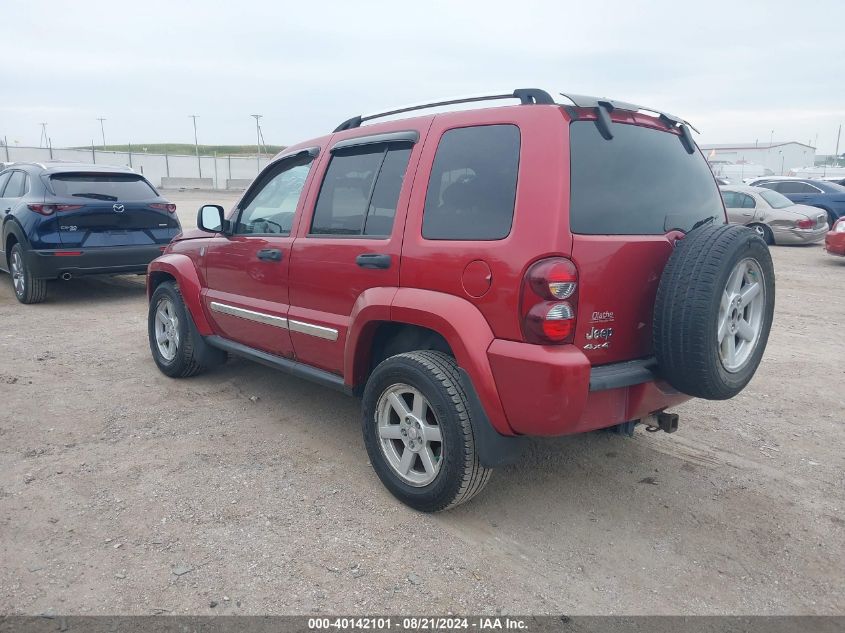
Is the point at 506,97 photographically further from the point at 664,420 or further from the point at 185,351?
the point at 185,351

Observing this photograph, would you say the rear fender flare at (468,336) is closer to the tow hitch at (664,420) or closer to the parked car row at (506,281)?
the parked car row at (506,281)

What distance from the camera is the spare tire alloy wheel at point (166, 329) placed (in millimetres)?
5148

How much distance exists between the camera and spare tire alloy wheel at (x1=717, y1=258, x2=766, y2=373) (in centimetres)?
293

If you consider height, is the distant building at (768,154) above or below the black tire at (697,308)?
above

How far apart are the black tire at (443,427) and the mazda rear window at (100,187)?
611cm

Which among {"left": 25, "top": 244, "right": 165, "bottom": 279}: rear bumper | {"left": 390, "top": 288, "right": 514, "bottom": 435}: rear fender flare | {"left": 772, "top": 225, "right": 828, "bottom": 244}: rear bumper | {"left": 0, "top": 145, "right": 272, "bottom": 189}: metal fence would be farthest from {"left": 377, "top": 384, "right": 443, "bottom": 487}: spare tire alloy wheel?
{"left": 0, "top": 145, "right": 272, "bottom": 189}: metal fence

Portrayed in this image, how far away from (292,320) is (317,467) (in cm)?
90

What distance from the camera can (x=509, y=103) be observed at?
9.78 ft

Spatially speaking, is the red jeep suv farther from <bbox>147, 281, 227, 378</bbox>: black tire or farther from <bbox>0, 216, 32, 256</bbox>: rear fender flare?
<bbox>0, 216, 32, 256</bbox>: rear fender flare

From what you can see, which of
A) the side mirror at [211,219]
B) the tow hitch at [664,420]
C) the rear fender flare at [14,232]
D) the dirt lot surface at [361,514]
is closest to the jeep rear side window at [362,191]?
the side mirror at [211,219]

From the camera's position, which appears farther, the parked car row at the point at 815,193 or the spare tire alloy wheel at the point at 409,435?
the parked car row at the point at 815,193

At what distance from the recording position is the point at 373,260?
3305 millimetres

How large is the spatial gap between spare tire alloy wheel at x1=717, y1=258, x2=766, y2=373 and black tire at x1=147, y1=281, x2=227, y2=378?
3.66 metres

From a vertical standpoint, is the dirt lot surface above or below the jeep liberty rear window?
below
